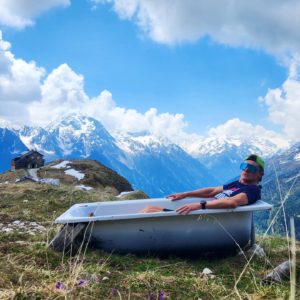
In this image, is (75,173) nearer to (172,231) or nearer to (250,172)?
(250,172)

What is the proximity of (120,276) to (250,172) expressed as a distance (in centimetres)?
284

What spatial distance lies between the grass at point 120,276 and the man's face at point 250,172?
1122mm

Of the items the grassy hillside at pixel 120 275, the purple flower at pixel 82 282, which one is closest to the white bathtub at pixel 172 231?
the grassy hillside at pixel 120 275

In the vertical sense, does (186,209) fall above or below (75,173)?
below

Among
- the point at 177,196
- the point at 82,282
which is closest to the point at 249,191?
the point at 177,196

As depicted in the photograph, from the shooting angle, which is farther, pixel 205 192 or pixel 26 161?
pixel 26 161

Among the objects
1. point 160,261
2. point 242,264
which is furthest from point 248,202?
point 160,261

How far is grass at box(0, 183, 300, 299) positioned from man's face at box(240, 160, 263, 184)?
1.12m

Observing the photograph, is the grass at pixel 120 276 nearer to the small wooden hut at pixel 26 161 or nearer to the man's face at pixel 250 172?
the man's face at pixel 250 172

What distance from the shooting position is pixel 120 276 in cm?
443

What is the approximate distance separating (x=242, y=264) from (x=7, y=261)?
3020mm

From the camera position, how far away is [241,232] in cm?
612

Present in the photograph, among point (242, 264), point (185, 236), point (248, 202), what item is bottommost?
point (242, 264)

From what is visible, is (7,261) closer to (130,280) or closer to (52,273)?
(52,273)
